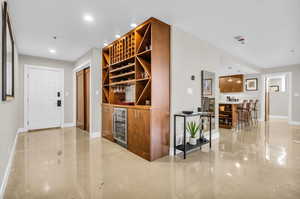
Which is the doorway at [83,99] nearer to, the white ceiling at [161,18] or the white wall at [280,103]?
the white ceiling at [161,18]

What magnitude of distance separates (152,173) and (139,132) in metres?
0.85

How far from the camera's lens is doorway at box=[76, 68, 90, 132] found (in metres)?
4.96

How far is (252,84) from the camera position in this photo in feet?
25.2

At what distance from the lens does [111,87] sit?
163 inches

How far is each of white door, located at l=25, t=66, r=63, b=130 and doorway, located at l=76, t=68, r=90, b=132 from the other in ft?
2.53

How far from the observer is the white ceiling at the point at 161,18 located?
2.30 meters

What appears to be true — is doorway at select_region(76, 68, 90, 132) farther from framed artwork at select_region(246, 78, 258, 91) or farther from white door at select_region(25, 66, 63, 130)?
framed artwork at select_region(246, 78, 258, 91)

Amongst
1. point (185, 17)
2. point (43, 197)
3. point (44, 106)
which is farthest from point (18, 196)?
point (44, 106)

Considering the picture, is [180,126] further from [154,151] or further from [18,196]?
[18,196]

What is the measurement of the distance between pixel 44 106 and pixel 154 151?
15.7 ft

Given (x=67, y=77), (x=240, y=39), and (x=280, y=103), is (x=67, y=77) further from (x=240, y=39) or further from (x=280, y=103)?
(x=280, y=103)

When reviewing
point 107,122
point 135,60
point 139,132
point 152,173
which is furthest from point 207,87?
point 107,122

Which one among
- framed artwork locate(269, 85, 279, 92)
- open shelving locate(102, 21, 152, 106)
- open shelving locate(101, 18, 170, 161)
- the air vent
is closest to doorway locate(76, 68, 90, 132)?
open shelving locate(102, 21, 152, 106)

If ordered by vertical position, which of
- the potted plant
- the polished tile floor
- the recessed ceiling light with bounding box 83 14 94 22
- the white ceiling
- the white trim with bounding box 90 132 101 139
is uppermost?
the white ceiling
